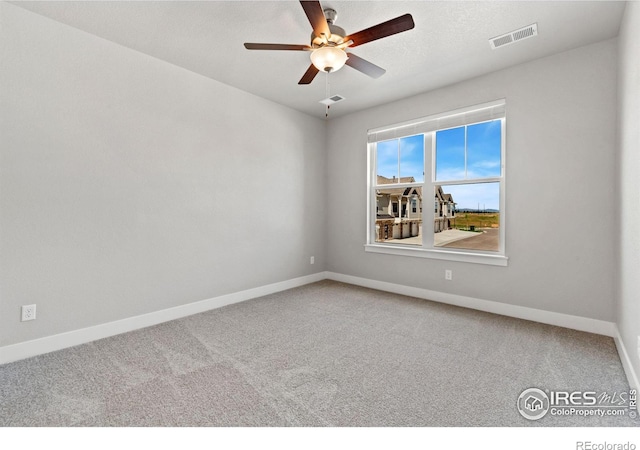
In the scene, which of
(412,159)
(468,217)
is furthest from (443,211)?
(412,159)

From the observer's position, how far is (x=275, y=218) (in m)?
4.21

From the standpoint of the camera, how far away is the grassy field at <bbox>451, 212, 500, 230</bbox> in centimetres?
341

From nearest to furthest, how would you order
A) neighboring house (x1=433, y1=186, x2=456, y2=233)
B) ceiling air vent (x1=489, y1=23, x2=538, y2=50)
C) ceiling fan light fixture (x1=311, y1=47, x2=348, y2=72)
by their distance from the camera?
ceiling fan light fixture (x1=311, y1=47, x2=348, y2=72), ceiling air vent (x1=489, y1=23, x2=538, y2=50), neighboring house (x1=433, y1=186, x2=456, y2=233)

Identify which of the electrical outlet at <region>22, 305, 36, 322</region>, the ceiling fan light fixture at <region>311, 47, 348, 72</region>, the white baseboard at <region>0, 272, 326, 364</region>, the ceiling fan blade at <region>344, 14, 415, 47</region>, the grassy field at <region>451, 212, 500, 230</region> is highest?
the ceiling fan blade at <region>344, 14, 415, 47</region>

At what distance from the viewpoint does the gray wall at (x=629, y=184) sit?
183 centimetres

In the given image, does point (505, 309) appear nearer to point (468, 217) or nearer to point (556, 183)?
point (468, 217)

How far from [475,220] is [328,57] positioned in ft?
8.44

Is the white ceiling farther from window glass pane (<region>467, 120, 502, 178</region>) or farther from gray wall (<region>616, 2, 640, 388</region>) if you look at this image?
window glass pane (<region>467, 120, 502, 178</region>)

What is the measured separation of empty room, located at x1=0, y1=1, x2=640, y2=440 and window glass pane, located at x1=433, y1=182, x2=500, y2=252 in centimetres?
2

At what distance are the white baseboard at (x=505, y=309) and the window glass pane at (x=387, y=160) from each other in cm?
154

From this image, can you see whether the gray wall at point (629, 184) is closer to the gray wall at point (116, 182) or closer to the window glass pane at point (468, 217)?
the window glass pane at point (468, 217)

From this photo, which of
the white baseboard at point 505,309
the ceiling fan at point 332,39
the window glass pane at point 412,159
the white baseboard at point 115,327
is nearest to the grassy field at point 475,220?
the window glass pane at point 412,159

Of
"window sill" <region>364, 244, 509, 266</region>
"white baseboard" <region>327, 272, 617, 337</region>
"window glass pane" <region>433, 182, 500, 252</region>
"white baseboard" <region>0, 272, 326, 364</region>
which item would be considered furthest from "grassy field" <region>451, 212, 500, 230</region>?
"white baseboard" <region>0, 272, 326, 364</region>
